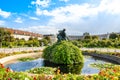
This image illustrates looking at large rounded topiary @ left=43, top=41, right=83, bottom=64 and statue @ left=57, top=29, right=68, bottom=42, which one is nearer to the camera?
Result: large rounded topiary @ left=43, top=41, right=83, bottom=64

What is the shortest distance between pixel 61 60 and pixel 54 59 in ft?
2.33

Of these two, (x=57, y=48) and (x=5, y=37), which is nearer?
(x=57, y=48)

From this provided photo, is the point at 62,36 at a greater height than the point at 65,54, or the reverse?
the point at 62,36

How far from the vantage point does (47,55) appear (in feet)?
75.9

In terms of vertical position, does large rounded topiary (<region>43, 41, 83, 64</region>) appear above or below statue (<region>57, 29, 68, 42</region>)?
below

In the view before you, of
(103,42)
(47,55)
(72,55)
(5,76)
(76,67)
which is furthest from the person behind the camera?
(103,42)

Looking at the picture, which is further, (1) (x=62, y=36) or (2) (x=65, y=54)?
(1) (x=62, y=36)

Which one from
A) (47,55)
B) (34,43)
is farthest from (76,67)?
(34,43)

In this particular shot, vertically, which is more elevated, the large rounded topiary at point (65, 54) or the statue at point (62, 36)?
the statue at point (62, 36)

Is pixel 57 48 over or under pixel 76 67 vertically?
over

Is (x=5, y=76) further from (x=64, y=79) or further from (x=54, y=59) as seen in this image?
(x=54, y=59)

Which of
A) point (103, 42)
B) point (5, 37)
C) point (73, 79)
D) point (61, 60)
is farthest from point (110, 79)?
point (5, 37)

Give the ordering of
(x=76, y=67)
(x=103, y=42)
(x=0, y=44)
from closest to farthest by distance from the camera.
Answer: (x=76, y=67) < (x=103, y=42) < (x=0, y=44)

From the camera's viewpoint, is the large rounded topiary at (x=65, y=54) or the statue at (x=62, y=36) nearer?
the large rounded topiary at (x=65, y=54)
